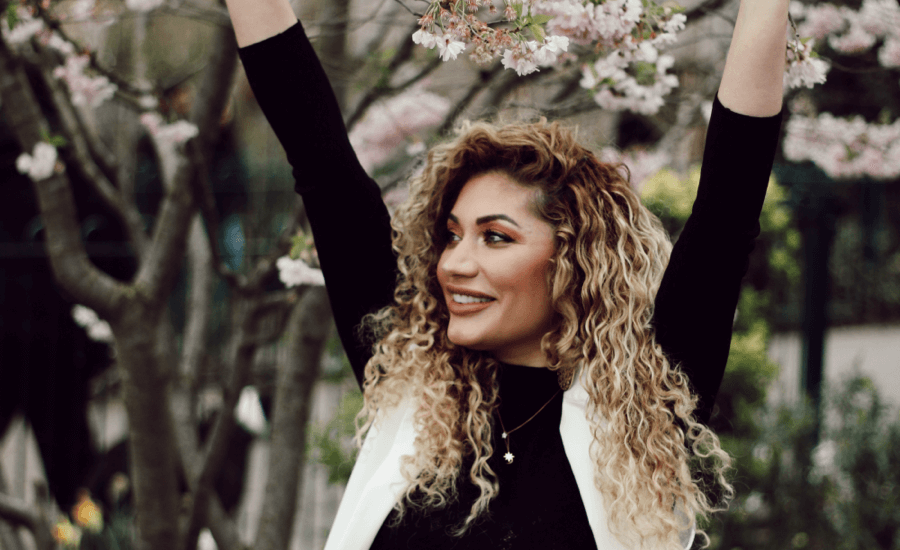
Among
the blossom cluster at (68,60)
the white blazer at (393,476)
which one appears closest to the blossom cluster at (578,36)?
the white blazer at (393,476)

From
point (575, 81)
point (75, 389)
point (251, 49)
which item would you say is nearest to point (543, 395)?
point (251, 49)

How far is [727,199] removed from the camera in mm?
1249

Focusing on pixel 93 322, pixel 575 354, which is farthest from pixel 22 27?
pixel 93 322

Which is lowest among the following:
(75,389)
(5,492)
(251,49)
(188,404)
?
(75,389)

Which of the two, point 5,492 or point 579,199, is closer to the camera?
point 579,199

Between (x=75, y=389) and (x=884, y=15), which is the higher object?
(x=884, y=15)

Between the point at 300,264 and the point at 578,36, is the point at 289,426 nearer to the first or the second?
the point at 300,264

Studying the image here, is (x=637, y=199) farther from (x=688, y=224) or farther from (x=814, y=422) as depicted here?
(x=814, y=422)

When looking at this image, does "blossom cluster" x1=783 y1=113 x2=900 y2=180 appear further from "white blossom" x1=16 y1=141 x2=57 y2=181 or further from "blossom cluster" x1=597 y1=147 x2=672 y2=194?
"white blossom" x1=16 y1=141 x2=57 y2=181

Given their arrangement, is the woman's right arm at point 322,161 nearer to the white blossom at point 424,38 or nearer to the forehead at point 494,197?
the forehead at point 494,197

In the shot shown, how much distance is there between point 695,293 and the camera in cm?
132

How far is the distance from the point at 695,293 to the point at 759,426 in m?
2.79

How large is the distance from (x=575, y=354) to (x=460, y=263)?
0.87ft

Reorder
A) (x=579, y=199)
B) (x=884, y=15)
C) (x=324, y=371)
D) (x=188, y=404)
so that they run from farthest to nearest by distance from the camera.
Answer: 1. (x=324, y=371)
2. (x=188, y=404)
3. (x=884, y=15)
4. (x=579, y=199)
